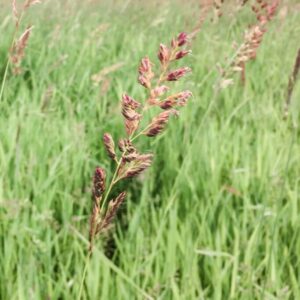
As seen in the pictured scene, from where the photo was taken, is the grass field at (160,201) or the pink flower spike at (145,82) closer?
the pink flower spike at (145,82)

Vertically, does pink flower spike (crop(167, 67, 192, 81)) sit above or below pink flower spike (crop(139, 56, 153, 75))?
below

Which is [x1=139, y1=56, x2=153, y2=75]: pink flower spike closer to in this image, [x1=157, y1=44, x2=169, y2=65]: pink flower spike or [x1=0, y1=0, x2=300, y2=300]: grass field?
[x1=157, y1=44, x2=169, y2=65]: pink flower spike

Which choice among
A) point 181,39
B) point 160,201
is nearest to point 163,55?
point 181,39

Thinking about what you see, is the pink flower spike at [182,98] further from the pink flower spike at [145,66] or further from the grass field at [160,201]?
the grass field at [160,201]

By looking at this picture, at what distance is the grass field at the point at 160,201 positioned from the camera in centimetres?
138

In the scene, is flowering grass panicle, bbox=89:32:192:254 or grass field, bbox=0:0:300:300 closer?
flowering grass panicle, bbox=89:32:192:254

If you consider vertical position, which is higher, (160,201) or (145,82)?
(145,82)

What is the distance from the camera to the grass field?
1377 mm

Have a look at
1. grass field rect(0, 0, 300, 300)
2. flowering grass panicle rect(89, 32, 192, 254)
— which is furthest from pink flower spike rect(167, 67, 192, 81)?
grass field rect(0, 0, 300, 300)

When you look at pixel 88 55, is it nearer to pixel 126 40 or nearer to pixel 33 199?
pixel 126 40

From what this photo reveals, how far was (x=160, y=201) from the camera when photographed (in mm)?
1947

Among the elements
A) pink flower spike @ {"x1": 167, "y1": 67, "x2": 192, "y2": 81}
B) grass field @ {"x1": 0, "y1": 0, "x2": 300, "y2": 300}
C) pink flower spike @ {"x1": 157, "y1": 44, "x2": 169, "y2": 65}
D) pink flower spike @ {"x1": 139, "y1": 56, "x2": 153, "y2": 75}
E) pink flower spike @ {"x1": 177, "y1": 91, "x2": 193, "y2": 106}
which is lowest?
grass field @ {"x1": 0, "y1": 0, "x2": 300, "y2": 300}

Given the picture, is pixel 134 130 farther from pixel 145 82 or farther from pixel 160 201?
pixel 160 201

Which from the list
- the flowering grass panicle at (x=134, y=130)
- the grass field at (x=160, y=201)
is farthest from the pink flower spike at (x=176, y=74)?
the grass field at (x=160, y=201)
